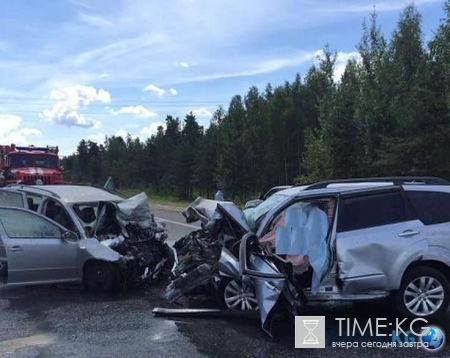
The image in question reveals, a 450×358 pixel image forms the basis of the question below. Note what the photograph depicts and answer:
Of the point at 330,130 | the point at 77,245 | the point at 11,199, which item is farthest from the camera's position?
the point at 330,130

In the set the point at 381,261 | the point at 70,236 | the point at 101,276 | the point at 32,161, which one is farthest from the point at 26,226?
the point at 32,161

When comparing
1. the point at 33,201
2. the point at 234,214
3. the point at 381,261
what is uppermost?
the point at 33,201

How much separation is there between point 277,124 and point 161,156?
18940 mm

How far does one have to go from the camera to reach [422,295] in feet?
21.4

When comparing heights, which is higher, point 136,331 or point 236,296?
point 236,296

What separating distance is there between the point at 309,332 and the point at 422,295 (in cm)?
149

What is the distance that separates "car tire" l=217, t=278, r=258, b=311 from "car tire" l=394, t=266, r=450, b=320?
1759 mm

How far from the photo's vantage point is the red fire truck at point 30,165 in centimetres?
2214

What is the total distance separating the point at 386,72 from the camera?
31203 millimetres

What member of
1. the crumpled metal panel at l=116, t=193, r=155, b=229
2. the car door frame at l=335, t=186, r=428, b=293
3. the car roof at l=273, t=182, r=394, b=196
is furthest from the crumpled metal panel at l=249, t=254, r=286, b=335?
the crumpled metal panel at l=116, t=193, r=155, b=229

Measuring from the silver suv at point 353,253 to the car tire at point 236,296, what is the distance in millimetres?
13

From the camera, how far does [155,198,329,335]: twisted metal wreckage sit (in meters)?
6.21

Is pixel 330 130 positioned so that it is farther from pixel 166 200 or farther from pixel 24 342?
pixel 24 342

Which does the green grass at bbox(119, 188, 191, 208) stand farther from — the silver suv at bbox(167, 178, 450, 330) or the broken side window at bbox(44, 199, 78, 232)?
the silver suv at bbox(167, 178, 450, 330)
